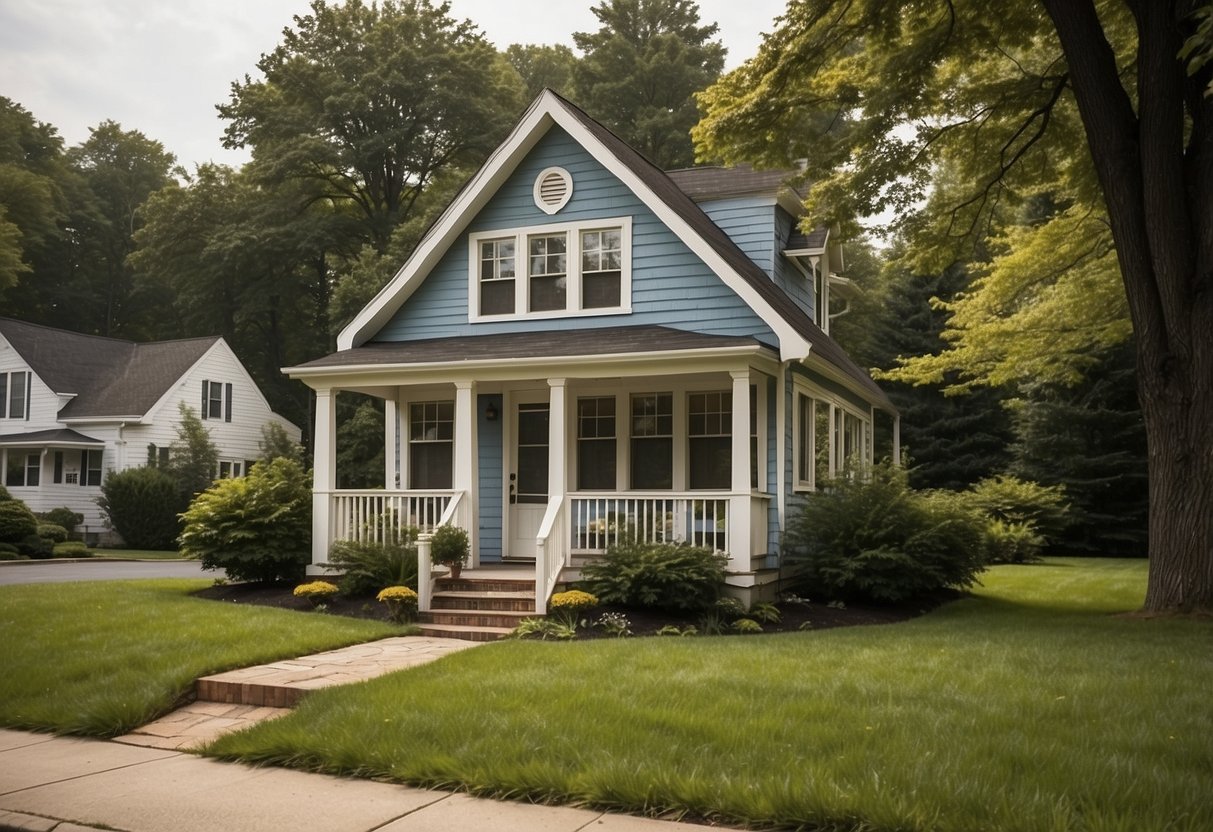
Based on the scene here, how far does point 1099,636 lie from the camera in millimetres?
10219

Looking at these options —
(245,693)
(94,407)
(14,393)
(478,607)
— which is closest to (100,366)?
(14,393)

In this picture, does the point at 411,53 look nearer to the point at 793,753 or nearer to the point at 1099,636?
the point at 1099,636

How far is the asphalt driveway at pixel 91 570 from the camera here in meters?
18.4

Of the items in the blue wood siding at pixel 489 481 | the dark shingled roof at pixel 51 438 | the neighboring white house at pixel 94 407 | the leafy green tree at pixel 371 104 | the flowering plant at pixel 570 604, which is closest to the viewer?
the flowering plant at pixel 570 604

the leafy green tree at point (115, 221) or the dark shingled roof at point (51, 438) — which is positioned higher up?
the leafy green tree at point (115, 221)

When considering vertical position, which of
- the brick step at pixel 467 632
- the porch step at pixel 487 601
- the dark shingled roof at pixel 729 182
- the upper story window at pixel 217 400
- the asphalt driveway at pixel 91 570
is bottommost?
the asphalt driveway at pixel 91 570

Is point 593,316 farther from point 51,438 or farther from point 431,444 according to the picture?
point 51,438

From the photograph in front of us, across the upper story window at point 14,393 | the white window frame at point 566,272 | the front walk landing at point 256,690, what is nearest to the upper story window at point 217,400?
the upper story window at point 14,393

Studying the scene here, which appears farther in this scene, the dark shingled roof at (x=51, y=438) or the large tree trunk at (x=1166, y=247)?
the dark shingled roof at (x=51, y=438)

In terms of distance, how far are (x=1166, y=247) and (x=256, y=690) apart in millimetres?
10224

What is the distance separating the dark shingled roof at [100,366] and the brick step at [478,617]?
2422 centimetres

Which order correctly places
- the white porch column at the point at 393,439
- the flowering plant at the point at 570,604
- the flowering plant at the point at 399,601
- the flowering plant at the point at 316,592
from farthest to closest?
the white porch column at the point at 393,439 < the flowering plant at the point at 316,592 < the flowering plant at the point at 399,601 < the flowering plant at the point at 570,604

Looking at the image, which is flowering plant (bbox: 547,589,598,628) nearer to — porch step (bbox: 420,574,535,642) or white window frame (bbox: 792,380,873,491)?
porch step (bbox: 420,574,535,642)

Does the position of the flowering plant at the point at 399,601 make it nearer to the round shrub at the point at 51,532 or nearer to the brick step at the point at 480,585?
the brick step at the point at 480,585
